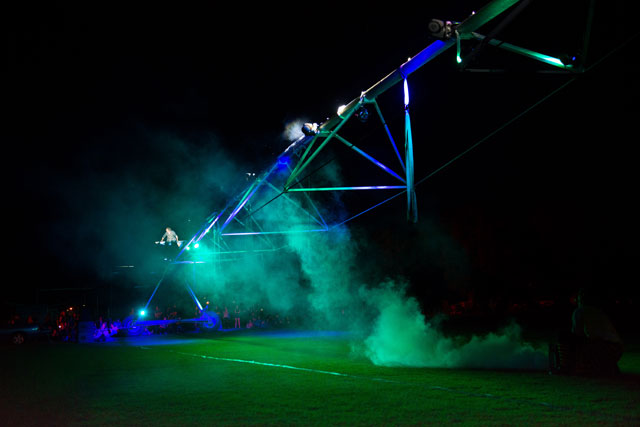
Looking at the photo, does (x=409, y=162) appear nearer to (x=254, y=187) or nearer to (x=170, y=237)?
(x=254, y=187)

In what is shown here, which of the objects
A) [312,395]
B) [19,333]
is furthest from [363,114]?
[19,333]

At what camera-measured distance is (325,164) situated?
1264 centimetres

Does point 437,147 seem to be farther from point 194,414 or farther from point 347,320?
point 347,320

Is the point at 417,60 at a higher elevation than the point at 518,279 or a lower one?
higher

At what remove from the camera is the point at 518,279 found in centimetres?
2530

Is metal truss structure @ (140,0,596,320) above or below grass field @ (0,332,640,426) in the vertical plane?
above

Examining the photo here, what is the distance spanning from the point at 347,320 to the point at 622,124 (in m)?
17.0

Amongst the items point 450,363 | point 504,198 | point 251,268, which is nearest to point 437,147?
point 450,363

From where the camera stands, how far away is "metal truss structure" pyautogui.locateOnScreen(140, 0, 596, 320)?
734 cm

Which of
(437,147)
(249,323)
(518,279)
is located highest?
(437,147)

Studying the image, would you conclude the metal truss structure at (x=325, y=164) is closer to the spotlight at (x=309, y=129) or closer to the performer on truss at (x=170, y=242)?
the spotlight at (x=309, y=129)

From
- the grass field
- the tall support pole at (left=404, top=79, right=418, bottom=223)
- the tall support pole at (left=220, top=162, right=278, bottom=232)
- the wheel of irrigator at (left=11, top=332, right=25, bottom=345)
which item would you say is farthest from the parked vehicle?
the tall support pole at (left=404, top=79, right=418, bottom=223)

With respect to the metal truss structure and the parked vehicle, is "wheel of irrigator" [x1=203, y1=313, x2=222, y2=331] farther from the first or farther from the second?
the parked vehicle

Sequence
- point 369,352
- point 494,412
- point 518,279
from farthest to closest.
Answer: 1. point 518,279
2. point 369,352
3. point 494,412
